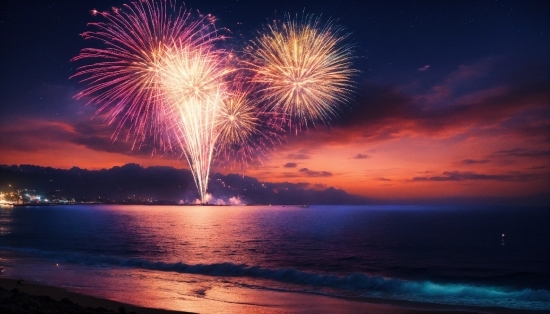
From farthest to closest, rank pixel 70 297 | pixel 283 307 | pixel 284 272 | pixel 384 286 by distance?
pixel 284 272
pixel 384 286
pixel 70 297
pixel 283 307

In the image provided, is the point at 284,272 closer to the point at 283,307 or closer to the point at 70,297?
Answer: the point at 283,307

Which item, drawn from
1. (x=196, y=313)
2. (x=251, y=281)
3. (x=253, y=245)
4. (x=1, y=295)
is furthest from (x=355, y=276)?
(x=253, y=245)

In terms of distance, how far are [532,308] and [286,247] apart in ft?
112

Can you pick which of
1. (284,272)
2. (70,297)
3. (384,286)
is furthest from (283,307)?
(284,272)

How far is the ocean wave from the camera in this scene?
25.4 m

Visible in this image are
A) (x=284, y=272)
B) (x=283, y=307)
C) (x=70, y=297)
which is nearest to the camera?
(x=283, y=307)

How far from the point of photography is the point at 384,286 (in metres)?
29.1

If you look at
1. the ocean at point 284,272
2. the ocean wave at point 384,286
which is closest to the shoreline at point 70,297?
the ocean at point 284,272

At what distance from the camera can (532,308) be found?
76.6ft

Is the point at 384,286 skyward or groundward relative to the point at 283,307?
groundward

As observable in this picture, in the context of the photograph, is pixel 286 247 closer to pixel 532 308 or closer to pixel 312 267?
pixel 312 267

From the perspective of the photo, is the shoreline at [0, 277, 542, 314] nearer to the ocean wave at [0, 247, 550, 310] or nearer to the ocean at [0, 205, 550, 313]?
the ocean at [0, 205, 550, 313]

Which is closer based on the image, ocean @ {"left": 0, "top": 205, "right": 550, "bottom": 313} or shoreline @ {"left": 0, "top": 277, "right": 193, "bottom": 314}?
shoreline @ {"left": 0, "top": 277, "right": 193, "bottom": 314}

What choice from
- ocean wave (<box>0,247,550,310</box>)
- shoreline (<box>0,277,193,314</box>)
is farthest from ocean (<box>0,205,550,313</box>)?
shoreline (<box>0,277,193,314</box>)
